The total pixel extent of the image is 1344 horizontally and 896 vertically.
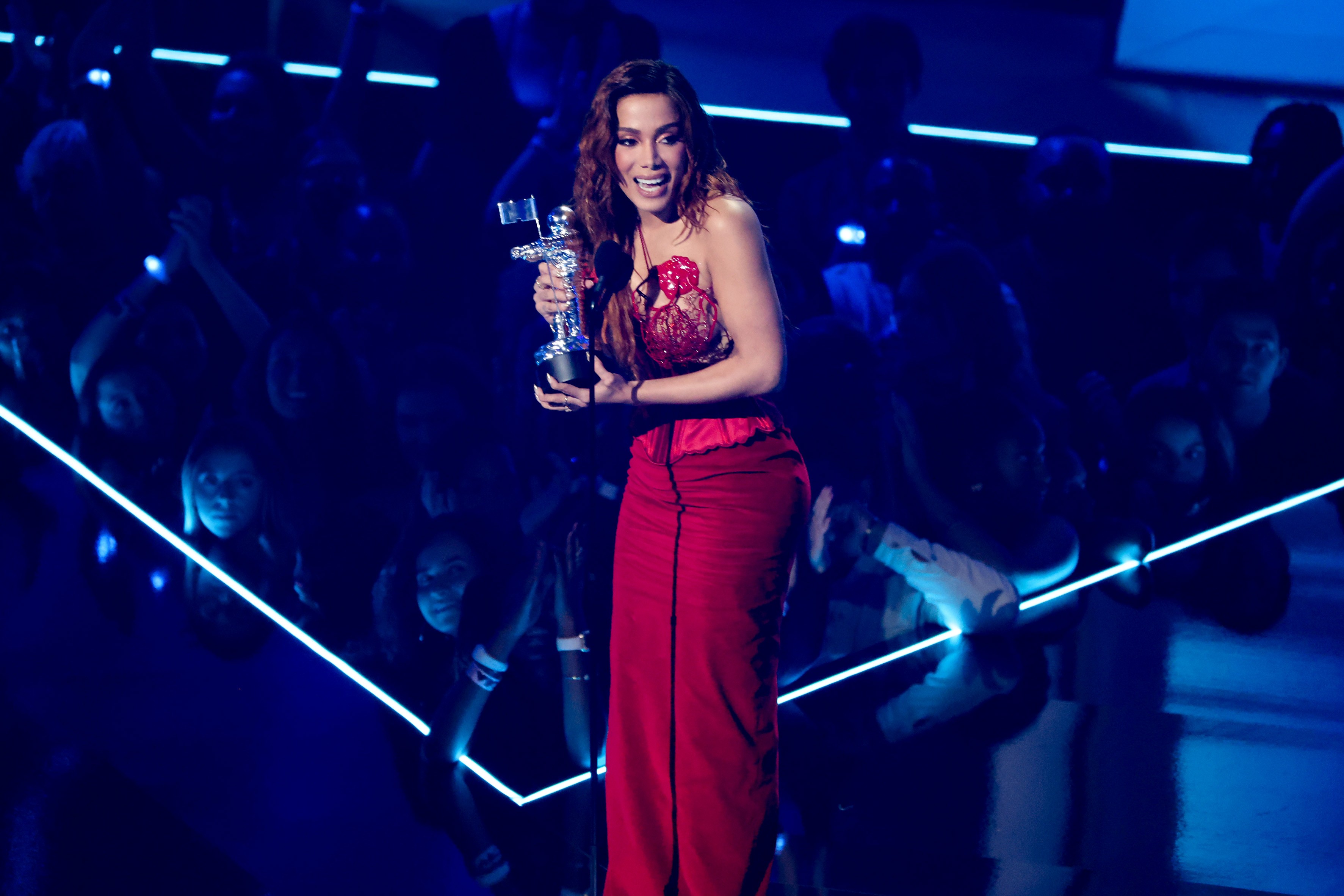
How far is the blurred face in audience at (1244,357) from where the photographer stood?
328 centimetres

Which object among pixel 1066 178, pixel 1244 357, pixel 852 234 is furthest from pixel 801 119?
pixel 1244 357

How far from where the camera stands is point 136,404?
125 inches

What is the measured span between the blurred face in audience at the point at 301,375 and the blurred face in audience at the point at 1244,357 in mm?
2958

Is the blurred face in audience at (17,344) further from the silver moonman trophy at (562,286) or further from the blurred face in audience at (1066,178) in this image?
the blurred face in audience at (1066,178)

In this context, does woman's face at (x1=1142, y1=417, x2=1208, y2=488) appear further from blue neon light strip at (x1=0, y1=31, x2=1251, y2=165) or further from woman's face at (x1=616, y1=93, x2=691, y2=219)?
woman's face at (x1=616, y1=93, x2=691, y2=219)

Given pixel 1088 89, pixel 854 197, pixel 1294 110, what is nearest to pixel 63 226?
pixel 854 197

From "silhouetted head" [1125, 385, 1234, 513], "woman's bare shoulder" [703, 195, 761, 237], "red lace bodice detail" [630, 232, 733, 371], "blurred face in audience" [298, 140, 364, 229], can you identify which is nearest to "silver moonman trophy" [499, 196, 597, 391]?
"red lace bodice detail" [630, 232, 733, 371]

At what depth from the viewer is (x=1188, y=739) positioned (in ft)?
8.44

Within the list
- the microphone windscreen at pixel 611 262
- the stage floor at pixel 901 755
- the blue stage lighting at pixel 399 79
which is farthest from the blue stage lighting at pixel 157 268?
the microphone windscreen at pixel 611 262

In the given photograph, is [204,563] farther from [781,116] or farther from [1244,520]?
[1244,520]

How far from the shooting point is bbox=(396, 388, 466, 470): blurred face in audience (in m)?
2.97

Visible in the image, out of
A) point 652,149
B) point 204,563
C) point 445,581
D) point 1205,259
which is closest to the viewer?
point 652,149

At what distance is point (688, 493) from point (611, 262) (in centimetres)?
40

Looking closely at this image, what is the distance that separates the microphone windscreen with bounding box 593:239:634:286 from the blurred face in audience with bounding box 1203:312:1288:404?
2723 mm
